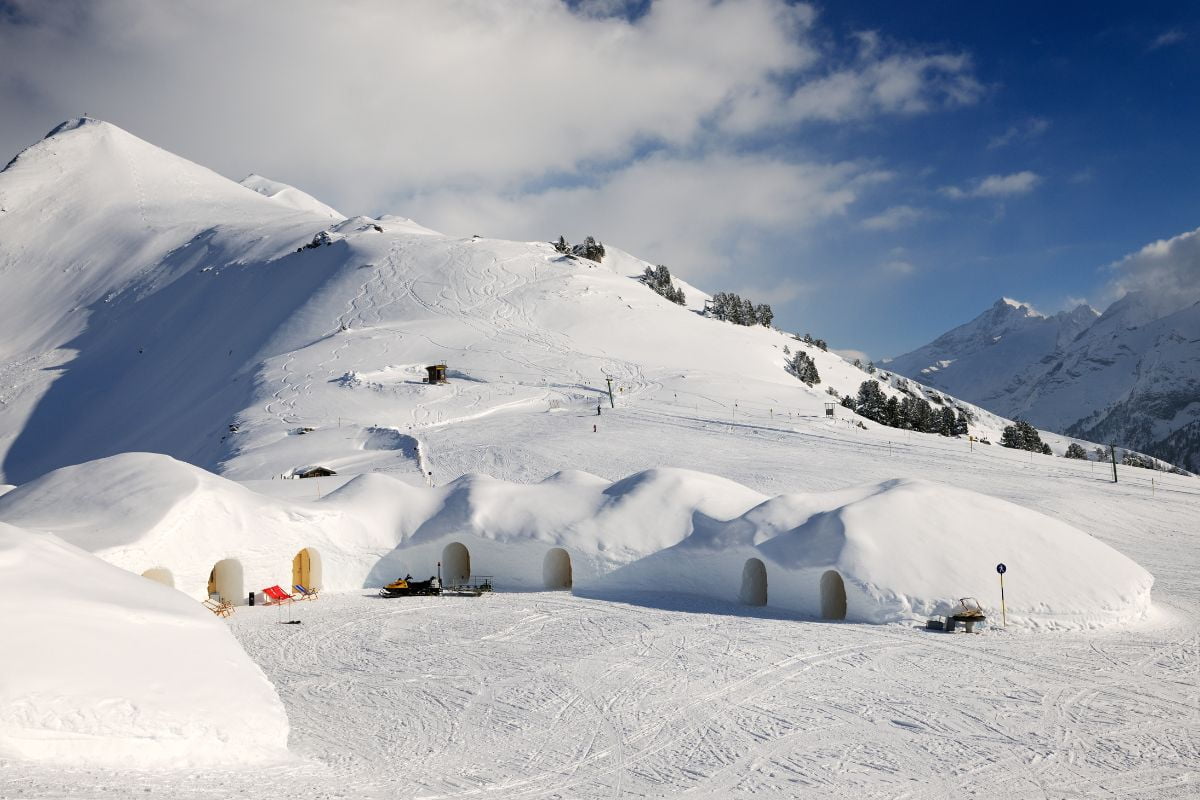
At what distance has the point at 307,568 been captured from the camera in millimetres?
25797

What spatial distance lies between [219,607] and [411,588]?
5.20 m

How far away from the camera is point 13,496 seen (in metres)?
25.2

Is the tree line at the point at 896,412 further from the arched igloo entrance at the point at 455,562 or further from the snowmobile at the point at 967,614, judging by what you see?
the snowmobile at the point at 967,614

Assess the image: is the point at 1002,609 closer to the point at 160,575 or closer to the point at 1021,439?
the point at 160,575

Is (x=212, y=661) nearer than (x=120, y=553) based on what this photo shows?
Yes

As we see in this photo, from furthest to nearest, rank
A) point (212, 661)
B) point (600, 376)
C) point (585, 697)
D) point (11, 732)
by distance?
point (600, 376), point (585, 697), point (212, 661), point (11, 732)

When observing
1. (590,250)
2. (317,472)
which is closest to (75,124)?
(590,250)

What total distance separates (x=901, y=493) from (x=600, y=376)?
3721 centimetres

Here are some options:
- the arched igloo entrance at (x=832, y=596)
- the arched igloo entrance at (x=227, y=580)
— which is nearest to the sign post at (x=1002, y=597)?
the arched igloo entrance at (x=832, y=596)

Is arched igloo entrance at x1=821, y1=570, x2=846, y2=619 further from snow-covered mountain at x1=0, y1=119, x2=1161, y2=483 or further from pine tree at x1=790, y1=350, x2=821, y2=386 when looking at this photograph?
pine tree at x1=790, y1=350, x2=821, y2=386

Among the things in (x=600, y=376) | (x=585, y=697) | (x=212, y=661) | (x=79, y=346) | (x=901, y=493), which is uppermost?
(x=79, y=346)

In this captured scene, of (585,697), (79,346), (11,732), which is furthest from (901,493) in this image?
(79,346)

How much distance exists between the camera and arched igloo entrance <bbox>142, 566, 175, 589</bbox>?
868 inches

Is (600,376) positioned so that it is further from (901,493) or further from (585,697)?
(585,697)
